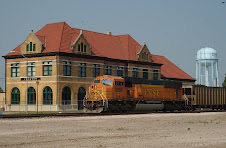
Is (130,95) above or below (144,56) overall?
below

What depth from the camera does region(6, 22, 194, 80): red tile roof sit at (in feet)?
226

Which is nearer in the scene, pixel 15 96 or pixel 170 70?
pixel 15 96

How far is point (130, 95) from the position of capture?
4847cm

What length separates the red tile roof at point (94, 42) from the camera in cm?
6881

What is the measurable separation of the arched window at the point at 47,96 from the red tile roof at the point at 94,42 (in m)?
6.42

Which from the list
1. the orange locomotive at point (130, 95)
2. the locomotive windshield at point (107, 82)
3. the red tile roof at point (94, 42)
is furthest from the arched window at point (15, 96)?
the locomotive windshield at point (107, 82)

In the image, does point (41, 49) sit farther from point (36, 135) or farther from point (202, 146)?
point (202, 146)

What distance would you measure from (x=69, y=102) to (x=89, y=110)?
22179mm

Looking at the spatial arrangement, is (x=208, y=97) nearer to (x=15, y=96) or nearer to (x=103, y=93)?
(x=103, y=93)

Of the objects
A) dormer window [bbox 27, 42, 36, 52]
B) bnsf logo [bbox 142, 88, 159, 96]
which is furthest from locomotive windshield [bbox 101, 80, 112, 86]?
dormer window [bbox 27, 42, 36, 52]

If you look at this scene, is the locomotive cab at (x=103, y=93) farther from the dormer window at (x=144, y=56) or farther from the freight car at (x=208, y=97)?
the dormer window at (x=144, y=56)

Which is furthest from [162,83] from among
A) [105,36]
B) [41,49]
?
[105,36]

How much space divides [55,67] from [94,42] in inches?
507

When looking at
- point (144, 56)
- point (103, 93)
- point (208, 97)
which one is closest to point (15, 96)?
point (144, 56)
